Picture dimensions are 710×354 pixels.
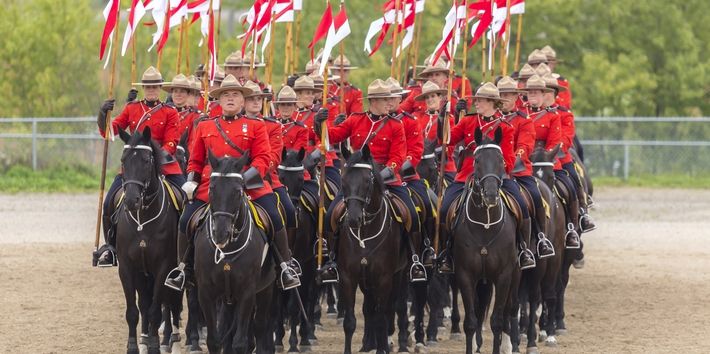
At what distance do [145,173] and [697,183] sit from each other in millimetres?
24166

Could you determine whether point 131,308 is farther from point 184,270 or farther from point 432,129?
point 432,129

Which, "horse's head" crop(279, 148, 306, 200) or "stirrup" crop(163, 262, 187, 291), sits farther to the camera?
"horse's head" crop(279, 148, 306, 200)

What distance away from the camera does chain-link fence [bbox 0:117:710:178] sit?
34656 millimetres

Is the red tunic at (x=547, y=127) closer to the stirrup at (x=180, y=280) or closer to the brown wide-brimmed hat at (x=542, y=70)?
the brown wide-brimmed hat at (x=542, y=70)

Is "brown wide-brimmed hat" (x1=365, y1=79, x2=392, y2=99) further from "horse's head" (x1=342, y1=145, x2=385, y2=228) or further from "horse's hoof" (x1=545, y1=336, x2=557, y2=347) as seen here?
"horse's hoof" (x1=545, y1=336, x2=557, y2=347)

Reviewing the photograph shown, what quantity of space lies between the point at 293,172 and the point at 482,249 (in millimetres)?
2567

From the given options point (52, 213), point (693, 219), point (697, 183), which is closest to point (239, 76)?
point (52, 213)

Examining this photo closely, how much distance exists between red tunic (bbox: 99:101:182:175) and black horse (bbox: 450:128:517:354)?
3.24 m

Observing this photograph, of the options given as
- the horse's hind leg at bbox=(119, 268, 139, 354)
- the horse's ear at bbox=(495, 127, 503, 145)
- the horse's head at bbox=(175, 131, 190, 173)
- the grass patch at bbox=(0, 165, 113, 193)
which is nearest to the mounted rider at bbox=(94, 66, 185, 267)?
the horse's head at bbox=(175, 131, 190, 173)

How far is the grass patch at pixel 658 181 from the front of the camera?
1398 inches

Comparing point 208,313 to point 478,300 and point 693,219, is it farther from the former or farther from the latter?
point 693,219

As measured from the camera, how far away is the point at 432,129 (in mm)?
17312

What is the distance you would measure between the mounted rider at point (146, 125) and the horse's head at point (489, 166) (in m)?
3.20

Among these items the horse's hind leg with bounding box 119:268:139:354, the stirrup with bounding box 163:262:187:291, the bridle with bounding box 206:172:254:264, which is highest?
the bridle with bounding box 206:172:254:264
